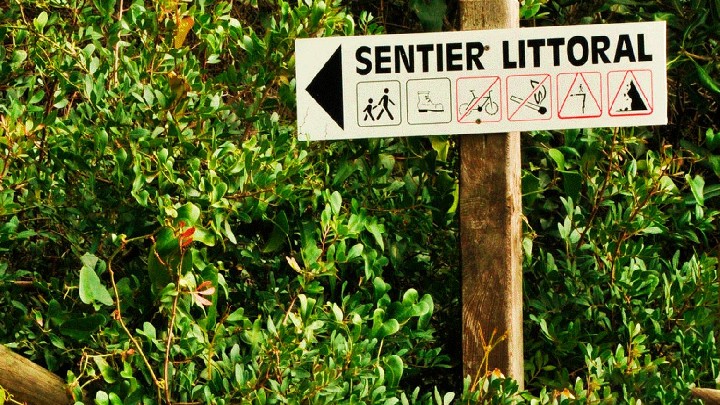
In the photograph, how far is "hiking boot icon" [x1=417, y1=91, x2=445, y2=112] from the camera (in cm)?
281

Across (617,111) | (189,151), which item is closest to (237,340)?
(189,151)

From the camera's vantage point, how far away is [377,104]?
283 cm

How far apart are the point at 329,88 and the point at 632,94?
30.2 inches

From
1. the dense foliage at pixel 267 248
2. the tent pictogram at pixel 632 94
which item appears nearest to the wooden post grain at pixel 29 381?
the dense foliage at pixel 267 248

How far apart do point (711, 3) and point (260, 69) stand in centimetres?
151

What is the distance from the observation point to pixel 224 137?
3.04m

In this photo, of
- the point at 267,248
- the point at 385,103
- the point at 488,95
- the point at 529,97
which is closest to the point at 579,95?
the point at 529,97

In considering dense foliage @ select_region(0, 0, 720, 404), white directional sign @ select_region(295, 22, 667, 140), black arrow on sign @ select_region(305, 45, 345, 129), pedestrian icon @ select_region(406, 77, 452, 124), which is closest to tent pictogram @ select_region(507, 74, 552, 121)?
white directional sign @ select_region(295, 22, 667, 140)

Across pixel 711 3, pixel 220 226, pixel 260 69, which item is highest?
pixel 711 3

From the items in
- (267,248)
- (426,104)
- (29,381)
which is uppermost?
(426,104)

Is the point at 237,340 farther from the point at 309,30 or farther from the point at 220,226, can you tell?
the point at 309,30

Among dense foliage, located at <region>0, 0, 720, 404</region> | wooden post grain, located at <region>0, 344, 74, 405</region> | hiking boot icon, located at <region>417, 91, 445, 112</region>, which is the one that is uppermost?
hiking boot icon, located at <region>417, 91, 445, 112</region>

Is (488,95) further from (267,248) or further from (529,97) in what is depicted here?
(267,248)

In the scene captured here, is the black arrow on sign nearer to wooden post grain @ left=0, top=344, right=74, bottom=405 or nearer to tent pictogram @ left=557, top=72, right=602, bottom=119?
tent pictogram @ left=557, top=72, right=602, bottom=119
